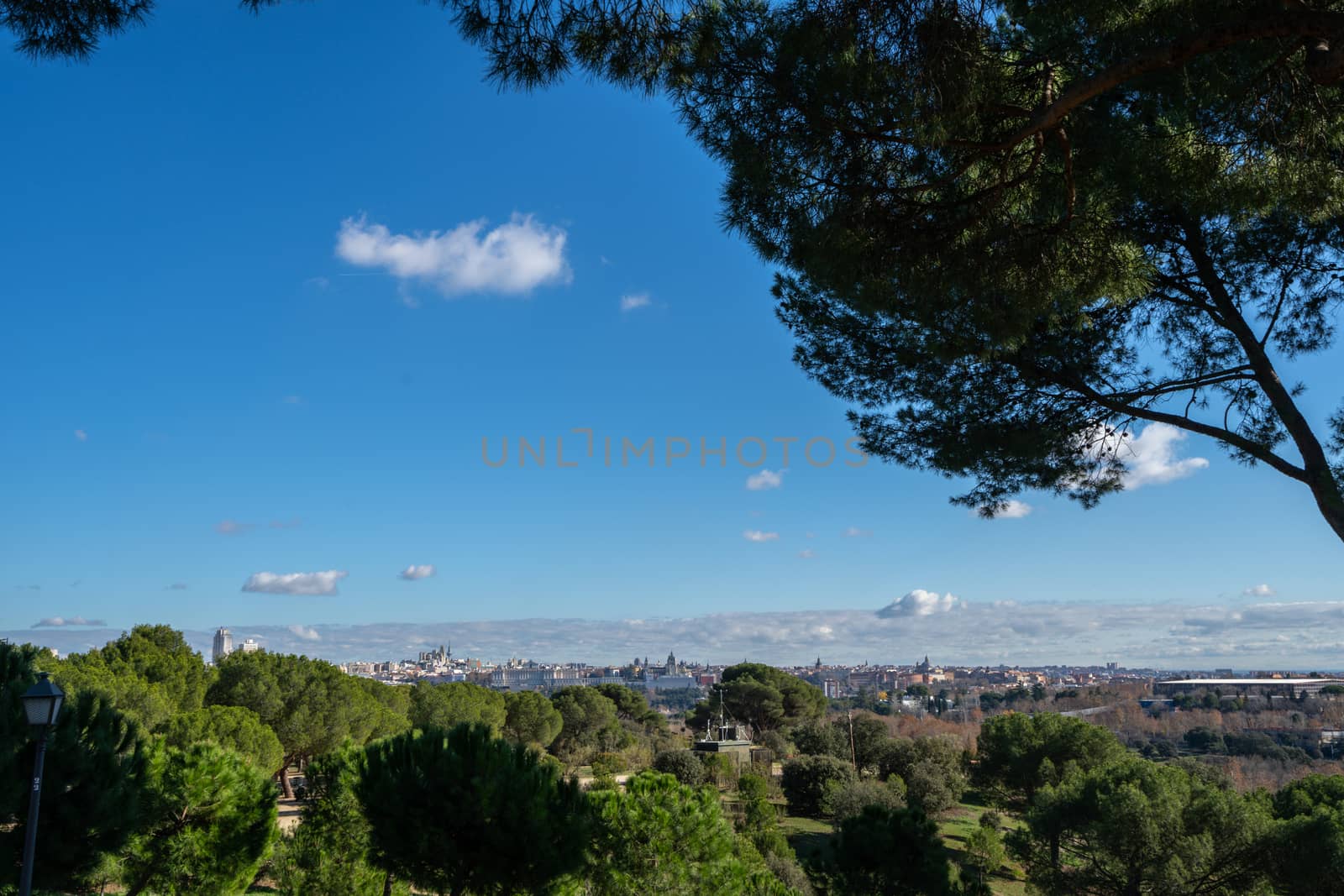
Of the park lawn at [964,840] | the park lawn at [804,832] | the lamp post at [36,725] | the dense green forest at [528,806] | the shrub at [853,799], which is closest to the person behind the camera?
the lamp post at [36,725]

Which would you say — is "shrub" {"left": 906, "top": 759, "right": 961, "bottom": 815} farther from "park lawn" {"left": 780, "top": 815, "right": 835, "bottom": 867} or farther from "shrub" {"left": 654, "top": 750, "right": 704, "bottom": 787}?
"shrub" {"left": 654, "top": 750, "right": 704, "bottom": 787}

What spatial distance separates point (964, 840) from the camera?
18.6 m

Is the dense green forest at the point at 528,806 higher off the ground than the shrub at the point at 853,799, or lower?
higher

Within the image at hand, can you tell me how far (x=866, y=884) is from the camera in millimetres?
7039

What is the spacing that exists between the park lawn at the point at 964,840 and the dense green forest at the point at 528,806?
0.12m

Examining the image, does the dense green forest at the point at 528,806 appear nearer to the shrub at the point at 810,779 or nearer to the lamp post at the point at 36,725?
the shrub at the point at 810,779

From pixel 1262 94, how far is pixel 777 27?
2132mm

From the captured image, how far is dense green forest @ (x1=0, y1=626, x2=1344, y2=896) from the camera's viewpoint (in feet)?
17.4

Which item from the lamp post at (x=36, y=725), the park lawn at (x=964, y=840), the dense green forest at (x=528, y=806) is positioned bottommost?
the park lawn at (x=964, y=840)

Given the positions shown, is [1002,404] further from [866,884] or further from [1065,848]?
[1065,848]

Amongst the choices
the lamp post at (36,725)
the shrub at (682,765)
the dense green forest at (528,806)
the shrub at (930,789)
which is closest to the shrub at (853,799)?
the dense green forest at (528,806)

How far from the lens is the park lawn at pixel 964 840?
637 inches

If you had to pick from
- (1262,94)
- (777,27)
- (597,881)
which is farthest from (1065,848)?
(777,27)

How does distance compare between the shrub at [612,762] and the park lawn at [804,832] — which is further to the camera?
the shrub at [612,762]
